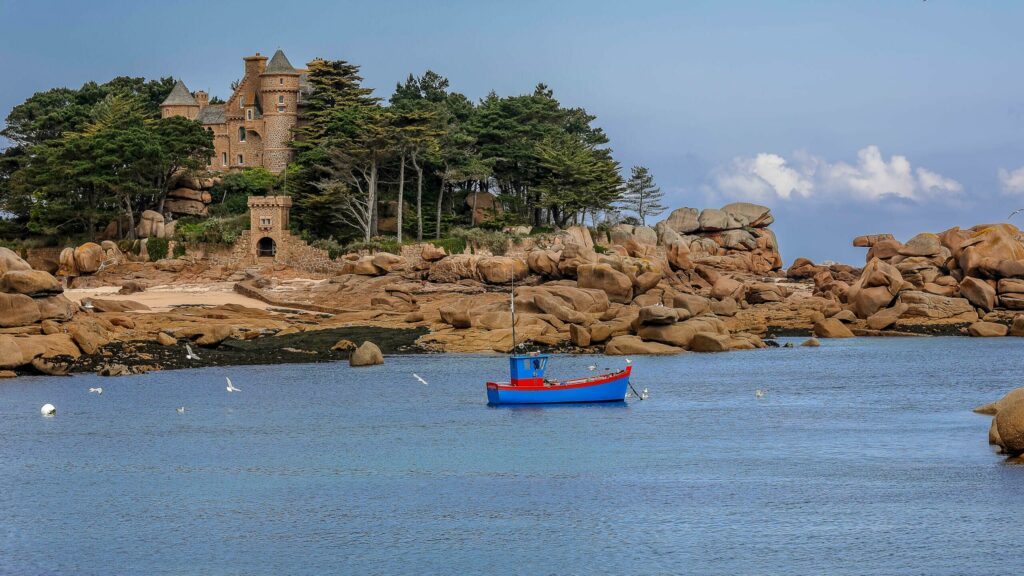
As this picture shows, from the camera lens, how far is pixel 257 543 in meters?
29.3

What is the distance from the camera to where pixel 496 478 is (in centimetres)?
3619

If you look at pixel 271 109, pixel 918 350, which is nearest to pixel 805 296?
pixel 918 350

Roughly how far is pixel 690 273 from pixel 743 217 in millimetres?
23081

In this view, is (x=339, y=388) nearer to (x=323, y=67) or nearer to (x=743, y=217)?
(x=323, y=67)

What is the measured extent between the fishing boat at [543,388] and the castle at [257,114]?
180ft

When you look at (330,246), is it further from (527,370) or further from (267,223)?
(527,370)

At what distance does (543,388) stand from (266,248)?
1889 inches

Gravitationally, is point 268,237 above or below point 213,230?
below

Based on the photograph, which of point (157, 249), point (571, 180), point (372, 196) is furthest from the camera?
point (571, 180)

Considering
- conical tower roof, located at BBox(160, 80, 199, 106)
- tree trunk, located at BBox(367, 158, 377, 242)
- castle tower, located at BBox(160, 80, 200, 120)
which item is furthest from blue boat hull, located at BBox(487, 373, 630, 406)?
conical tower roof, located at BBox(160, 80, 199, 106)

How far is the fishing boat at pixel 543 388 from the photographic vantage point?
49562 mm

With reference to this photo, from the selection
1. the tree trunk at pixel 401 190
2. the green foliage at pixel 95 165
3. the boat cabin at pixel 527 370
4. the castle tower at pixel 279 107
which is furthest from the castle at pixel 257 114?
the boat cabin at pixel 527 370

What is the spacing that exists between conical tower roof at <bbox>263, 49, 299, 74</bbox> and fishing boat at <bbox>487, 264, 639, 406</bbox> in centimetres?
5674

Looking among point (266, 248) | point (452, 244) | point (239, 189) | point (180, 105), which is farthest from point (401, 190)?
point (180, 105)
